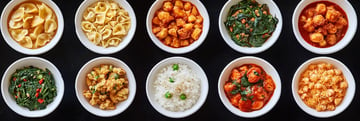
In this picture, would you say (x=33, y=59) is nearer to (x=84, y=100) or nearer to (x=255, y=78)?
(x=84, y=100)

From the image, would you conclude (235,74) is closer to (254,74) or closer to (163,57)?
(254,74)

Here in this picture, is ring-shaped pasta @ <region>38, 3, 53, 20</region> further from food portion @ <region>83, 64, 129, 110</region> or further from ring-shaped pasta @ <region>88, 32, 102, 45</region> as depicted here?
food portion @ <region>83, 64, 129, 110</region>

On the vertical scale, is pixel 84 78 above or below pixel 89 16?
below

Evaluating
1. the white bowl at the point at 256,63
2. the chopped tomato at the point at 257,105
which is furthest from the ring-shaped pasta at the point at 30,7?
the chopped tomato at the point at 257,105

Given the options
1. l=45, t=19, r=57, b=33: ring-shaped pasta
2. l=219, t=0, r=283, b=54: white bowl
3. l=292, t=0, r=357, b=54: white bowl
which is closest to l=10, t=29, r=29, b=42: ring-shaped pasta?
l=45, t=19, r=57, b=33: ring-shaped pasta

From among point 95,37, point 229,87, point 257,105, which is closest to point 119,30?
point 95,37

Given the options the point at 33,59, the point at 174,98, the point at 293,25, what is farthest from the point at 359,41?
the point at 33,59

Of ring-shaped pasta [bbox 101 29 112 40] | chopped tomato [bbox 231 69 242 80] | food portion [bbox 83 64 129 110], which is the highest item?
ring-shaped pasta [bbox 101 29 112 40]
